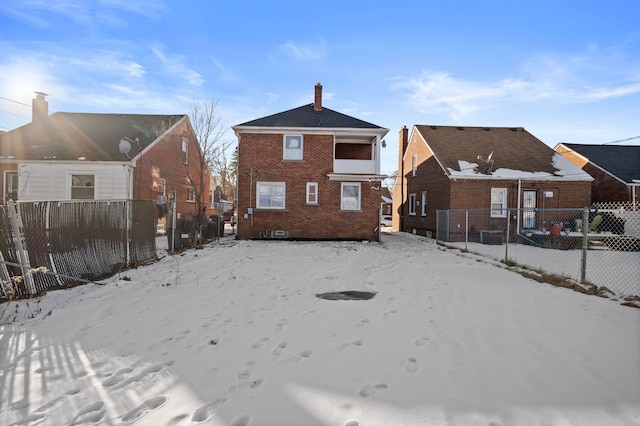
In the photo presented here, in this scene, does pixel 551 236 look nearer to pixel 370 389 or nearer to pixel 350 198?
pixel 350 198

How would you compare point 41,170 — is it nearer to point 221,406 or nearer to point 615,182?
point 221,406

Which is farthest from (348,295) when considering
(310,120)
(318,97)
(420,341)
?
(318,97)

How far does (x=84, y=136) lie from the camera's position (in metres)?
18.1

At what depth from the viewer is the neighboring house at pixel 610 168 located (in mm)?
20875

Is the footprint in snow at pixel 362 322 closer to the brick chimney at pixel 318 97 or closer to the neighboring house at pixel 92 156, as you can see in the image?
the neighboring house at pixel 92 156

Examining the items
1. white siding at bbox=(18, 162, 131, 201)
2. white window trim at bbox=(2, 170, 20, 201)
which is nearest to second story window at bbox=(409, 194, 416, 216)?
white siding at bbox=(18, 162, 131, 201)

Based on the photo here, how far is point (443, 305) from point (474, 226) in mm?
13832

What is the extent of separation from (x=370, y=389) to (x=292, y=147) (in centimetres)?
1476

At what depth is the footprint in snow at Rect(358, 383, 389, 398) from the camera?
280cm

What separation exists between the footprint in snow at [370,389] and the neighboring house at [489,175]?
52.7 ft

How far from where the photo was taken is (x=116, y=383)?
297 cm

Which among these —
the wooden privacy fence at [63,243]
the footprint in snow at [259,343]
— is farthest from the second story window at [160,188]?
the footprint in snow at [259,343]

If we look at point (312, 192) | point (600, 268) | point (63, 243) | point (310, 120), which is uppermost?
point (310, 120)

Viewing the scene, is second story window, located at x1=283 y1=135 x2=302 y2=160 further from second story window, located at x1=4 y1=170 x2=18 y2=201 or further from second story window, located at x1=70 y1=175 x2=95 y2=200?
second story window, located at x1=4 y1=170 x2=18 y2=201
